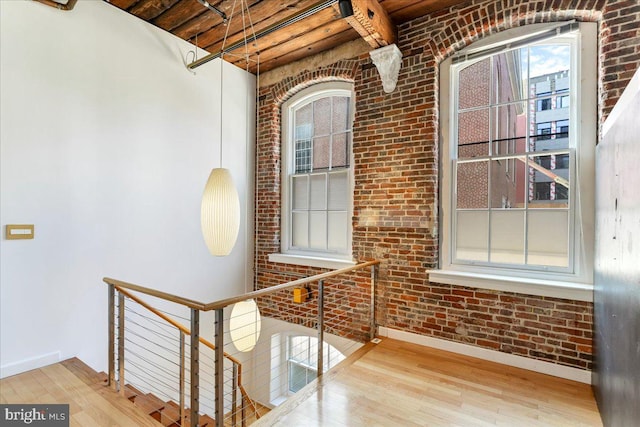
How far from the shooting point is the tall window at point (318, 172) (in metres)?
3.98

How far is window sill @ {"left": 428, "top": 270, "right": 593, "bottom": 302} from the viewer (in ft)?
8.15

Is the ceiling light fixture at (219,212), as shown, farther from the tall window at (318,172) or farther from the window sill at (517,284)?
the window sill at (517,284)

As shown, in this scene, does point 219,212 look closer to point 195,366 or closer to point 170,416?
point 195,366

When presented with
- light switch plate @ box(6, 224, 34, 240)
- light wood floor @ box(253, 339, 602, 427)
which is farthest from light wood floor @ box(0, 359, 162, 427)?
light switch plate @ box(6, 224, 34, 240)

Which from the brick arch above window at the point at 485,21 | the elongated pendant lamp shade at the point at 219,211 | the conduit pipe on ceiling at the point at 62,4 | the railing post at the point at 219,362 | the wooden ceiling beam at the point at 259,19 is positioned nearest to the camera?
the railing post at the point at 219,362

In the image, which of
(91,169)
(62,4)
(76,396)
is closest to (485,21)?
(62,4)

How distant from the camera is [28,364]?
104 inches

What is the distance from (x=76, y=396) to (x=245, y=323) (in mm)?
1284

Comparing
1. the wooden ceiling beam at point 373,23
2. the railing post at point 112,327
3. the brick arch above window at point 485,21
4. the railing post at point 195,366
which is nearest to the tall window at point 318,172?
the wooden ceiling beam at point 373,23

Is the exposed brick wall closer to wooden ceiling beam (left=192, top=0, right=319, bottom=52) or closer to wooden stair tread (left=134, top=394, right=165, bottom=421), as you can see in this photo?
wooden ceiling beam (left=192, top=0, right=319, bottom=52)

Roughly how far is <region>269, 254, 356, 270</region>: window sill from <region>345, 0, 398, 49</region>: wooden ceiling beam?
92.7 inches

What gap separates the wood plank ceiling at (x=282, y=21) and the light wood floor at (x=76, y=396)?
3.24 m

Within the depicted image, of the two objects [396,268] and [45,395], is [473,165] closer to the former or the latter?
[396,268]

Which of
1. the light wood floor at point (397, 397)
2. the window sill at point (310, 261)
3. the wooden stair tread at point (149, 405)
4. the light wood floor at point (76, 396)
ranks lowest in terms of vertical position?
the wooden stair tread at point (149, 405)
